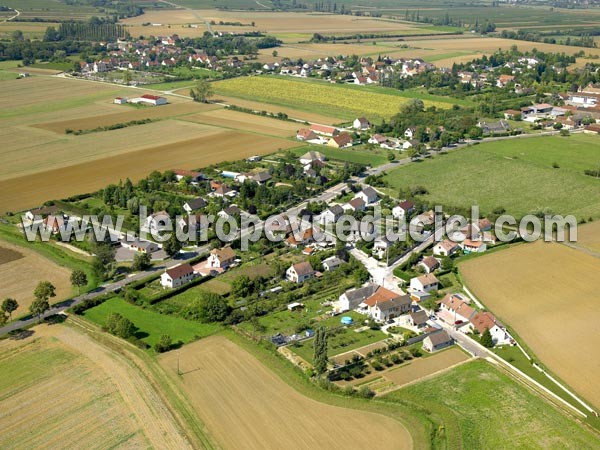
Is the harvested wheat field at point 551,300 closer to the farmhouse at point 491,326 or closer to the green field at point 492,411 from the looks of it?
the farmhouse at point 491,326

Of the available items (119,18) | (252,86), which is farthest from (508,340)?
(119,18)

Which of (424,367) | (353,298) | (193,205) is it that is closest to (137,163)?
(193,205)

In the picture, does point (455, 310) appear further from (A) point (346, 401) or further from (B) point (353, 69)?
(B) point (353, 69)

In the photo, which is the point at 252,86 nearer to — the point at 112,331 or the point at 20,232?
the point at 20,232

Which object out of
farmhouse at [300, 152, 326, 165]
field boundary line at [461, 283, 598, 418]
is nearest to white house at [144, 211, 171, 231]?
farmhouse at [300, 152, 326, 165]

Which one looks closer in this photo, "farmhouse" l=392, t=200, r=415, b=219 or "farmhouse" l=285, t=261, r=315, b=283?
"farmhouse" l=285, t=261, r=315, b=283

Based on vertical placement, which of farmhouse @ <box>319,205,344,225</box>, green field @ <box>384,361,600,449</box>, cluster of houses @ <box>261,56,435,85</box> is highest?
cluster of houses @ <box>261,56,435,85</box>

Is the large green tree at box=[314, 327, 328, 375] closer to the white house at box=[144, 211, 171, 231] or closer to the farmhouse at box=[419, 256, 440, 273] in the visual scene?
the farmhouse at box=[419, 256, 440, 273]
